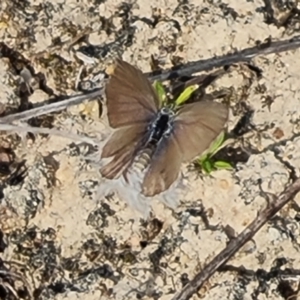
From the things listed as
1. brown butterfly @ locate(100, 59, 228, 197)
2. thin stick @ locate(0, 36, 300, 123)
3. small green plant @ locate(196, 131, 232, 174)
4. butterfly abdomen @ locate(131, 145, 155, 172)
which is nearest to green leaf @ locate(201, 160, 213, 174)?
small green plant @ locate(196, 131, 232, 174)

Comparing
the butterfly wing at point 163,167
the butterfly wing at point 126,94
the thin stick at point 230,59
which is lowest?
the butterfly wing at point 163,167

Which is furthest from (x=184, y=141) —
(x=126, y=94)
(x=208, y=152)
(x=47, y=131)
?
(x=47, y=131)

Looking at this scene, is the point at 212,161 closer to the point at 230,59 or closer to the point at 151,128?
the point at 151,128

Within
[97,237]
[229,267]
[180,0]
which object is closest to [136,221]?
[97,237]

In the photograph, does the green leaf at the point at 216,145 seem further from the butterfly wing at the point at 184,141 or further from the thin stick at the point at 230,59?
the thin stick at the point at 230,59

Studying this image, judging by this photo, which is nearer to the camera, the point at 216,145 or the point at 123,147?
the point at 123,147

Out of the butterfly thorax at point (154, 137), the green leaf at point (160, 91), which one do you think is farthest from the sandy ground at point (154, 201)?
the butterfly thorax at point (154, 137)
